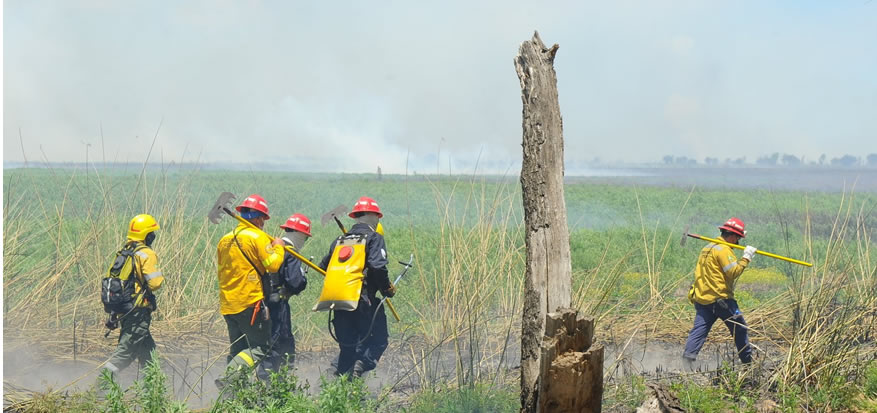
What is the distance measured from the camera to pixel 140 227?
6707mm

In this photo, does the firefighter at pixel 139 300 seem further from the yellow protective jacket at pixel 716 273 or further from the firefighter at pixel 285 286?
the yellow protective jacket at pixel 716 273

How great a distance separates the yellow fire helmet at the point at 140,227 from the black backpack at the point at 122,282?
70mm

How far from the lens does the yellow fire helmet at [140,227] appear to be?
6.69m

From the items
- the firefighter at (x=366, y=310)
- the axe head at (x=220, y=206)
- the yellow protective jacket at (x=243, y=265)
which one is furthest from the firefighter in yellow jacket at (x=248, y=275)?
the firefighter at (x=366, y=310)

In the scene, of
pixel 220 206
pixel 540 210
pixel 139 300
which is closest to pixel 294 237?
pixel 220 206

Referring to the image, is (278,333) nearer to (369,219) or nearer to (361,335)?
(361,335)

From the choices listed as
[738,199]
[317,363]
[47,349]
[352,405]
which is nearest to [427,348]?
[317,363]

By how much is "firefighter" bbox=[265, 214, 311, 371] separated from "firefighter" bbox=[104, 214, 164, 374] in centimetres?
98

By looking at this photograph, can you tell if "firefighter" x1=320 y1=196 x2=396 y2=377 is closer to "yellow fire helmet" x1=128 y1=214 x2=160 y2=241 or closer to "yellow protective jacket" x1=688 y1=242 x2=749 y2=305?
"yellow fire helmet" x1=128 y1=214 x2=160 y2=241

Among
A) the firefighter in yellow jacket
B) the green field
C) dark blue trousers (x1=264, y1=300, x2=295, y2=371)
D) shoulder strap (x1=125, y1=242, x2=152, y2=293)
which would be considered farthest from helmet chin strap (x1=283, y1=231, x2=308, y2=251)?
shoulder strap (x1=125, y1=242, x2=152, y2=293)

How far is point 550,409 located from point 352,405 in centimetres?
168

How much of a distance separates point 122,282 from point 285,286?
139 cm

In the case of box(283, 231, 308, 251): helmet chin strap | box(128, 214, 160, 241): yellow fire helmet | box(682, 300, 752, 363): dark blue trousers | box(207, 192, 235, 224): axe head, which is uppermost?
box(207, 192, 235, 224): axe head

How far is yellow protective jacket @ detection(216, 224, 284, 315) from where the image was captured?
6.49m
